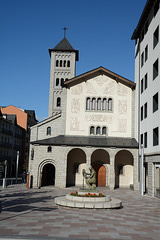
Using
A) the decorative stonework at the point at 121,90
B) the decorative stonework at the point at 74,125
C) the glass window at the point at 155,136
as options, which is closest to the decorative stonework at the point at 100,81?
the decorative stonework at the point at 121,90

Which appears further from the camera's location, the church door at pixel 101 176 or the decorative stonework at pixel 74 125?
the church door at pixel 101 176

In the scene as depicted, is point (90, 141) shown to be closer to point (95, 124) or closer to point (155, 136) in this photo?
point (95, 124)

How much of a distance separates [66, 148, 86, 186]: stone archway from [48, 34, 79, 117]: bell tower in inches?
776

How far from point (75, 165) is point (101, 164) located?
141 inches

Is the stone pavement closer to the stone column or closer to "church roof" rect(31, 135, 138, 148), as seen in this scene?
the stone column

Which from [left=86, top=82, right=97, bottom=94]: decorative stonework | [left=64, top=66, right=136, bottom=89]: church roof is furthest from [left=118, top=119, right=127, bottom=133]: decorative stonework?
[left=86, top=82, right=97, bottom=94]: decorative stonework

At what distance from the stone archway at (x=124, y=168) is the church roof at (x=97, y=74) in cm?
947

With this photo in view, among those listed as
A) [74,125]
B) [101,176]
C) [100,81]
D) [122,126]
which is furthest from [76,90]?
[101,176]

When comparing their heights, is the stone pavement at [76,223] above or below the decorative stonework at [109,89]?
below

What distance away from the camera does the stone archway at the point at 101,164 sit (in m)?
33.8

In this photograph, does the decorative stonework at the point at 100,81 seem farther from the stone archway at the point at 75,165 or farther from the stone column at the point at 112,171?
the stone column at the point at 112,171

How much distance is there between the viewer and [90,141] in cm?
3194

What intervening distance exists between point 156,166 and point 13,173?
1884 inches

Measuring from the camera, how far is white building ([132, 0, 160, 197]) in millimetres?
24625
